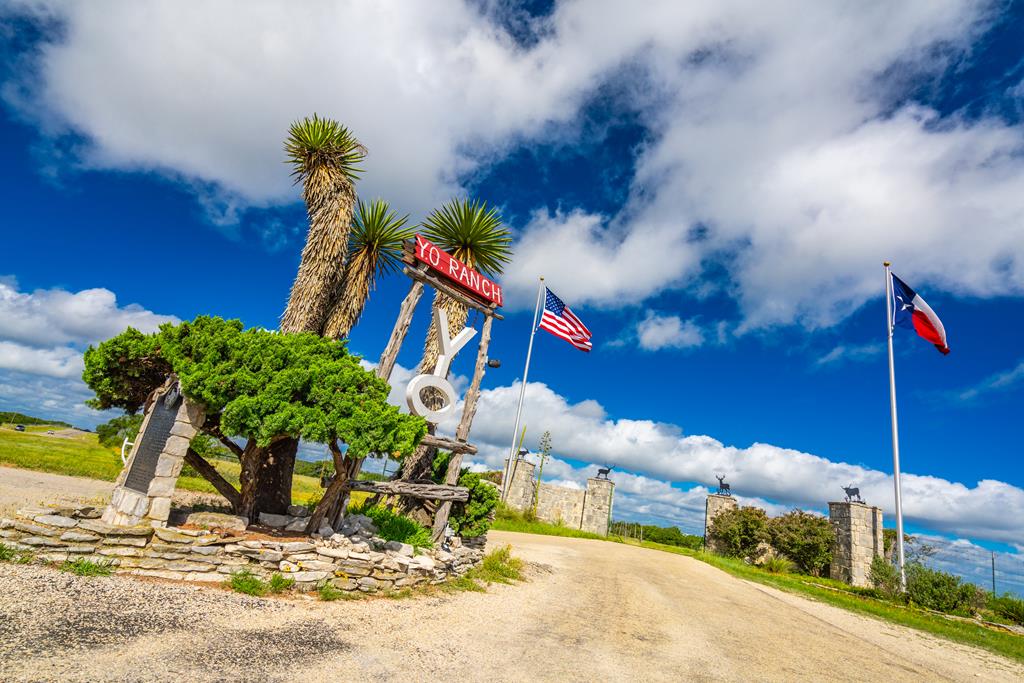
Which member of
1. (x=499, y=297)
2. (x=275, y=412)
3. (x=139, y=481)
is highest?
(x=499, y=297)

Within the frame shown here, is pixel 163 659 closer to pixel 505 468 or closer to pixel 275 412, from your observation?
pixel 275 412

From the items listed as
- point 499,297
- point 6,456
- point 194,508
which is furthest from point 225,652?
point 6,456

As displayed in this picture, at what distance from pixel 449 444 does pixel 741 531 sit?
1025 inches

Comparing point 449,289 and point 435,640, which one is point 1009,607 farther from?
point 449,289

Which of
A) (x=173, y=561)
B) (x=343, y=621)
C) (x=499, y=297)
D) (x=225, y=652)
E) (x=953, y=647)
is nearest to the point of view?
(x=225, y=652)

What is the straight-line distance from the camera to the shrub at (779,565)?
83.6ft

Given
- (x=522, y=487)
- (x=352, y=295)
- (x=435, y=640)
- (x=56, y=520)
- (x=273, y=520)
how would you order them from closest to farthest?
(x=435, y=640) < (x=56, y=520) < (x=273, y=520) < (x=352, y=295) < (x=522, y=487)

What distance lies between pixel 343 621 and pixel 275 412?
3337 mm

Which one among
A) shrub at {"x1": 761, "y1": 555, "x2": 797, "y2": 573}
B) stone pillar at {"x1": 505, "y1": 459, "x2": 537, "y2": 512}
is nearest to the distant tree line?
stone pillar at {"x1": 505, "y1": 459, "x2": 537, "y2": 512}

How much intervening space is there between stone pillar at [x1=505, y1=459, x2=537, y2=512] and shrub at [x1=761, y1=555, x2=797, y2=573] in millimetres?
14144

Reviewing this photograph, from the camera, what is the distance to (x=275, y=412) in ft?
24.5

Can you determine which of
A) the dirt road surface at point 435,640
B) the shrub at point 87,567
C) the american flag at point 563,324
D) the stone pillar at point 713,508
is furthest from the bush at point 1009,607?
the shrub at point 87,567

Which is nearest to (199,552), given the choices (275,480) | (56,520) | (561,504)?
(56,520)

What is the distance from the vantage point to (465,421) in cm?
1237
